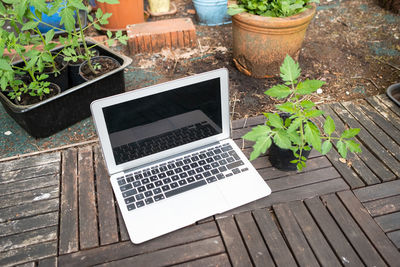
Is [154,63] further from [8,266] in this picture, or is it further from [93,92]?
[8,266]

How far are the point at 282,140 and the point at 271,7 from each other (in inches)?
55.4

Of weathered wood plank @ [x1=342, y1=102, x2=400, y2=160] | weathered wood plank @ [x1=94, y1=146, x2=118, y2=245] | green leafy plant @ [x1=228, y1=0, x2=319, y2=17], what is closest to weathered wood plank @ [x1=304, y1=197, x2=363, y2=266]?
weathered wood plank @ [x1=342, y1=102, x2=400, y2=160]

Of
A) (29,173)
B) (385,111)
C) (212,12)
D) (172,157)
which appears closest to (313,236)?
(172,157)

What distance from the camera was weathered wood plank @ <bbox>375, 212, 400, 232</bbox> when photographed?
1348mm

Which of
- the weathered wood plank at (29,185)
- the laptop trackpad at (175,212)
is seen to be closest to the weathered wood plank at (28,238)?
the weathered wood plank at (29,185)

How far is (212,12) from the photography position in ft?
10.5

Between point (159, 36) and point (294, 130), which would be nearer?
point (294, 130)

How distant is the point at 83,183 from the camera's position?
1.52 metres

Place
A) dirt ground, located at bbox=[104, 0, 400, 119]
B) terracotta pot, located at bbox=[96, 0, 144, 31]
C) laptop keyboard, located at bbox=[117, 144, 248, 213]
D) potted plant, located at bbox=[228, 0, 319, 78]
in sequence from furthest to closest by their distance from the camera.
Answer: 1. terracotta pot, located at bbox=[96, 0, 144, 31]
2. dirt ground, located at bbox=[104, 0, 400, 119]
3. potted plant, located at bbox=[228, 0, 319, 78]
4. laptop keyboard, located at bbox=[117, 144, 248, 213]

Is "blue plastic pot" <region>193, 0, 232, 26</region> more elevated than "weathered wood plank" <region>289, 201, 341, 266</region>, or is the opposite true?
"blue plastic pot" <region>193, 0, 232, 26</region>

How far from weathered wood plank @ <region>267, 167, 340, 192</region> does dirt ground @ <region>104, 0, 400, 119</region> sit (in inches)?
29.2

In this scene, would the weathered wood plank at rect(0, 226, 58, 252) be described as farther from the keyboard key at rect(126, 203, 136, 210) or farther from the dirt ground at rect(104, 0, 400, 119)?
the dirt ground at rect(104, 0, 400, 119)

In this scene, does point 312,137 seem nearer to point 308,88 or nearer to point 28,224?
point 308,88

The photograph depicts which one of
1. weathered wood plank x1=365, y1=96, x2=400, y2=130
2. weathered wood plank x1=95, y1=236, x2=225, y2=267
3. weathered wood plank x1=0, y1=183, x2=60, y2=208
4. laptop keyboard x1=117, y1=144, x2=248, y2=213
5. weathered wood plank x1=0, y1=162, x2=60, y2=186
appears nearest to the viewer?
weathered wood plank x1=95, y1=236, x2=225, y2=267
